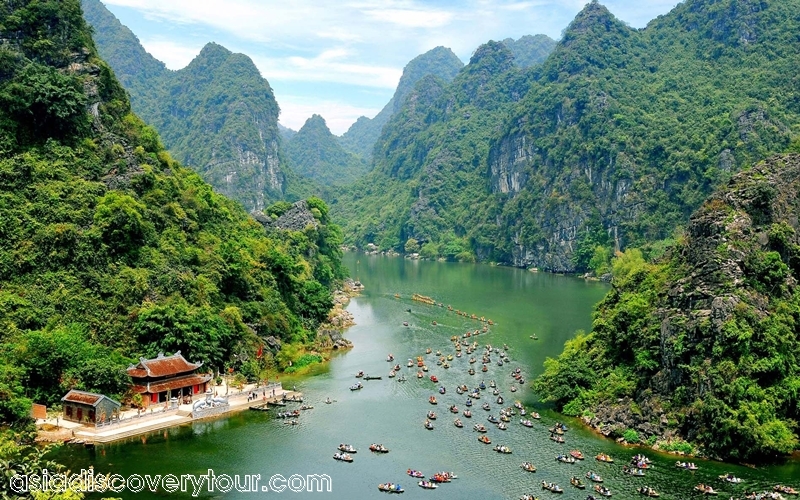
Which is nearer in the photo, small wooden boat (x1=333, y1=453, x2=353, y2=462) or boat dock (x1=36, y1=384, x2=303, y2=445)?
boat dock (x1=36, y1=384, x2=303, y2=445)

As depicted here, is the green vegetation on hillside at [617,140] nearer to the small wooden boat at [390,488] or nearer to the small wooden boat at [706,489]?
the small wooden boat at [706,489]

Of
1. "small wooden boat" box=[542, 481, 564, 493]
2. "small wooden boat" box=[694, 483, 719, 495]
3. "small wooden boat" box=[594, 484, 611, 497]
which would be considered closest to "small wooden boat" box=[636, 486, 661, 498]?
"small wooden boat" box=[594, 484, 611, 497]

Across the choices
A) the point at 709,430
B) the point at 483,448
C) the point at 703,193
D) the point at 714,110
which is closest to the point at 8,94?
the point at 483,448

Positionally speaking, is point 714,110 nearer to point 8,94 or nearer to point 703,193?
point 703,193

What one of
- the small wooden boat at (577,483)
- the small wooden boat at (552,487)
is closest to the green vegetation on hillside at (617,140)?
the small wooden boat at (577,483)

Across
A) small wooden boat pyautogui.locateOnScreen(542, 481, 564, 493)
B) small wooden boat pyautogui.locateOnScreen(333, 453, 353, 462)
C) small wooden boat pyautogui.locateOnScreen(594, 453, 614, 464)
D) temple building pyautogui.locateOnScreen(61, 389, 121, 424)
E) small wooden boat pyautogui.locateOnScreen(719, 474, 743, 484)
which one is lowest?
small wooden boat pyautogui.locateOnScreen(542, 481, 564, 493)

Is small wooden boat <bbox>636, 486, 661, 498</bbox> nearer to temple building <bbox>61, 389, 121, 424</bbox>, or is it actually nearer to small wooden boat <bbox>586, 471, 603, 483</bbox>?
small wooden boat <bbox>586, 471, 603, 483</bbox>
